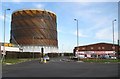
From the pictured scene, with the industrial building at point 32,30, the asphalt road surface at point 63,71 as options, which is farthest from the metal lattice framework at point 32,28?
the asphalt road surface at point 63,71

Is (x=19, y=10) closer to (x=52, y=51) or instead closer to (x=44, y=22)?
(x=44, y=22)

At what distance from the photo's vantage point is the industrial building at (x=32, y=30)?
488 ft

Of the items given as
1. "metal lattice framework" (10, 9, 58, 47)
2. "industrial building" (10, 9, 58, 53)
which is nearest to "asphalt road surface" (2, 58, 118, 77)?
"industrial building" (10, 9, 58, 53)

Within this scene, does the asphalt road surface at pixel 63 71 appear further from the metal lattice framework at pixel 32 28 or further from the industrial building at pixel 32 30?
the metal lattice framework at pixel 32 28

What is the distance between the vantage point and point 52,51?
523 ft

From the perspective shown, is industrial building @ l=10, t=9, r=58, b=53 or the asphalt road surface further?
industrial building @ l=10, t=9, r=58, b=53

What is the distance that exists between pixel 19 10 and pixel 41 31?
1785 centimetres

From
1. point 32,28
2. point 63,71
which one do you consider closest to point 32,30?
point 32,28

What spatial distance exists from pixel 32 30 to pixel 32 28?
3.63 ft

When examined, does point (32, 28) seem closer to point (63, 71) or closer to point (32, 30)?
point (32, 30)

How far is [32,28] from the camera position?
149 metres

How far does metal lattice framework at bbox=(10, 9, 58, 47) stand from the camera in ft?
488

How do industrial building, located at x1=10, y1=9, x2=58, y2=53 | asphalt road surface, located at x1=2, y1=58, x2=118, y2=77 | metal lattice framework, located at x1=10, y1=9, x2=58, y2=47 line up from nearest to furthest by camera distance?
1. asphalt road surface, located at x1=2, y1=58, x2=118, y2=77
2. industrial building, located at x1=10, y1=9, x2=58, y2=53
3. metal lattice framework, located at x1=10, y1=9, x2=58, y2=47

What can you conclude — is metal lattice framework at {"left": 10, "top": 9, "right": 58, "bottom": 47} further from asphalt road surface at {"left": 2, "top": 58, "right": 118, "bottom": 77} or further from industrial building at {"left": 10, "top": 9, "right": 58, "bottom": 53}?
asphalt road surface at {"left": 2, "top": 58, "right": 118, "bottom": 77}
